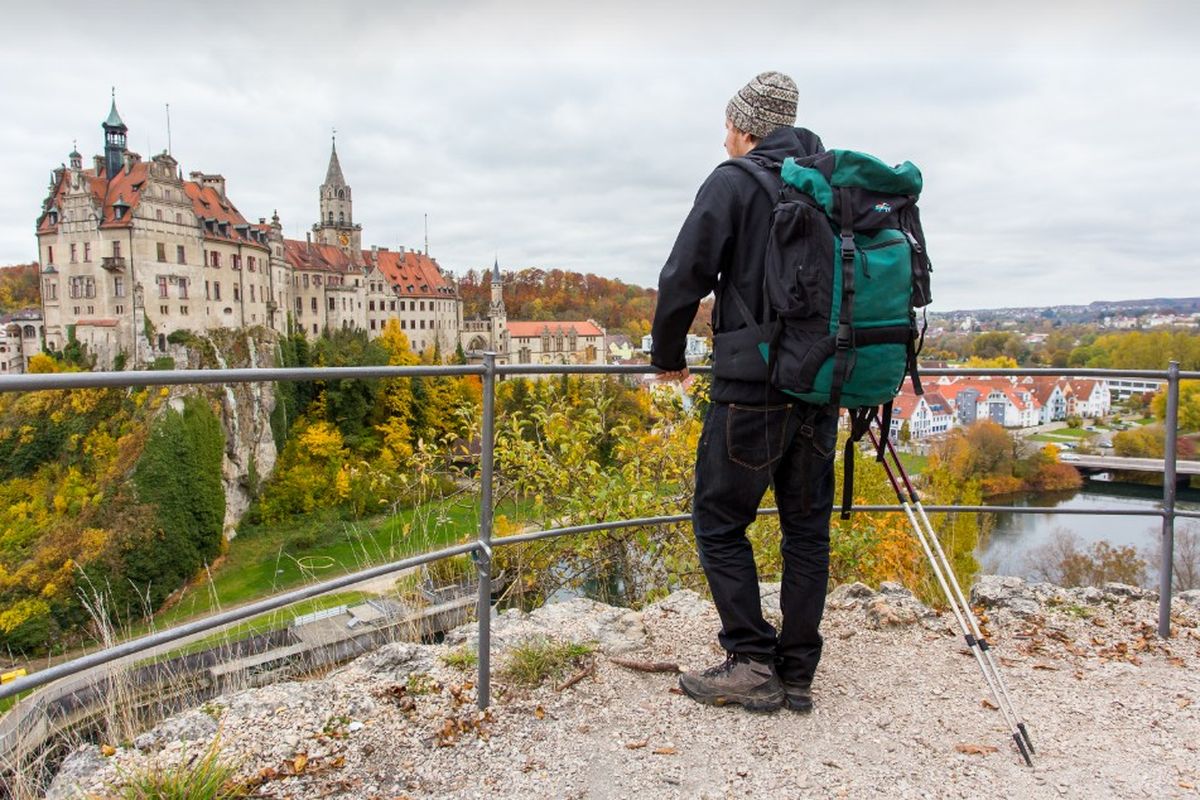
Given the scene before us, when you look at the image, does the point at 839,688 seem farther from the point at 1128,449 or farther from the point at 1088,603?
the point at 1128,449

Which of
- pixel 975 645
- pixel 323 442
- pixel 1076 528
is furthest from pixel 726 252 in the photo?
pixel 323 442

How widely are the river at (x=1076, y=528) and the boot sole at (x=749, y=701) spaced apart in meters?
23.5

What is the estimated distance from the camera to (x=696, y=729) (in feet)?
8.73

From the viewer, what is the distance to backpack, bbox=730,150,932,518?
7.68 ft

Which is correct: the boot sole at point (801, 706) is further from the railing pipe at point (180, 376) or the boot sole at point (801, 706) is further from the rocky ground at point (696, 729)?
the railing pipe at point (180, 376)

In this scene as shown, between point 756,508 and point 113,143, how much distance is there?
2435 inches

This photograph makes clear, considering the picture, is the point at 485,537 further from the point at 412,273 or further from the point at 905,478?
the point at 412,273

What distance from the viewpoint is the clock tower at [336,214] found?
75562 millimetres

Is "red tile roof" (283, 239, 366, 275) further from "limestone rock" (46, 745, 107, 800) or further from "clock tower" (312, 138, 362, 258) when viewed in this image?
"limestone rock" (46, 745, 107, 800)

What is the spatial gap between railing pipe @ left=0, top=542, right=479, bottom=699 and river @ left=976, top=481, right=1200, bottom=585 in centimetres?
2440

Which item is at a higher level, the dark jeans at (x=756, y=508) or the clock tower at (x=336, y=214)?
the clock tower at (x=336, y=214)

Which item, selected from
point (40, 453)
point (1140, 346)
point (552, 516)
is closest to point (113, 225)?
point (40, 453)

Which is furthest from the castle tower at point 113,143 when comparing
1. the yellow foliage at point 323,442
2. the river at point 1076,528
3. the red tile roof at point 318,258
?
the river at point 1076,528

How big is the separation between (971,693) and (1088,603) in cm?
161
